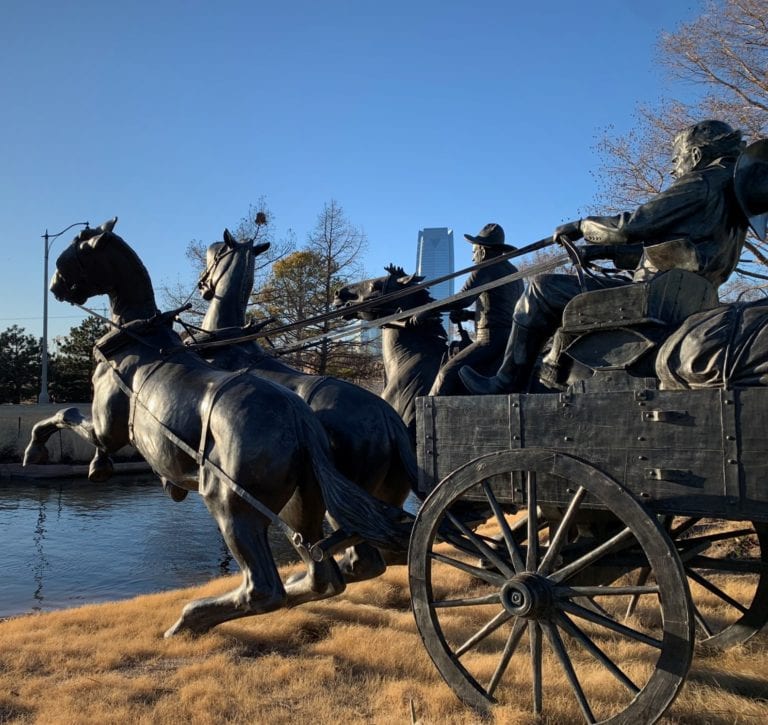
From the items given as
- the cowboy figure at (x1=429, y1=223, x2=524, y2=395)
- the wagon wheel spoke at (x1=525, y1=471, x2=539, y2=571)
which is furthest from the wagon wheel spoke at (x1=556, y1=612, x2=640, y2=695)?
the cowboy figure at (x1=429, y1=223, x2=524, y2=395)

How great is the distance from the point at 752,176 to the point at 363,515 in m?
2.64

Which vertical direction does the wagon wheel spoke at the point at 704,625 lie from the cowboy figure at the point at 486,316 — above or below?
below

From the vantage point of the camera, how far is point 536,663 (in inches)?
120

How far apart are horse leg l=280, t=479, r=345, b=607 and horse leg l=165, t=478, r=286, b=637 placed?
0.23 m

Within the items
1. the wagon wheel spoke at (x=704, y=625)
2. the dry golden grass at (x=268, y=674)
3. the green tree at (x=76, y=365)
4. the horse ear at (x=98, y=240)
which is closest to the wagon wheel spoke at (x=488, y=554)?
the dry golden grass at (x=268, y=674)

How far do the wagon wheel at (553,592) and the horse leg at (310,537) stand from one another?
87cm

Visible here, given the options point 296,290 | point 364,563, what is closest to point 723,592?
point 364,563

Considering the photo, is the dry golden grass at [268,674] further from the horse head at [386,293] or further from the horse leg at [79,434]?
the horse head at [386,293]

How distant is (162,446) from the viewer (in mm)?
4633

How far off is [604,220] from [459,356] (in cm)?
283

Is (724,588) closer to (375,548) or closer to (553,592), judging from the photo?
(375,548)

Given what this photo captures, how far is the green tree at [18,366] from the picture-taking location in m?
26.4

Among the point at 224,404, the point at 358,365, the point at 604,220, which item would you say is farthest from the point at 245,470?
the point at 358,365

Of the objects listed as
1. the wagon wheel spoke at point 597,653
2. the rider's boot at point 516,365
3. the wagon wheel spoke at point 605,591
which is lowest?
the wagon wheel spoke at point 597,653
